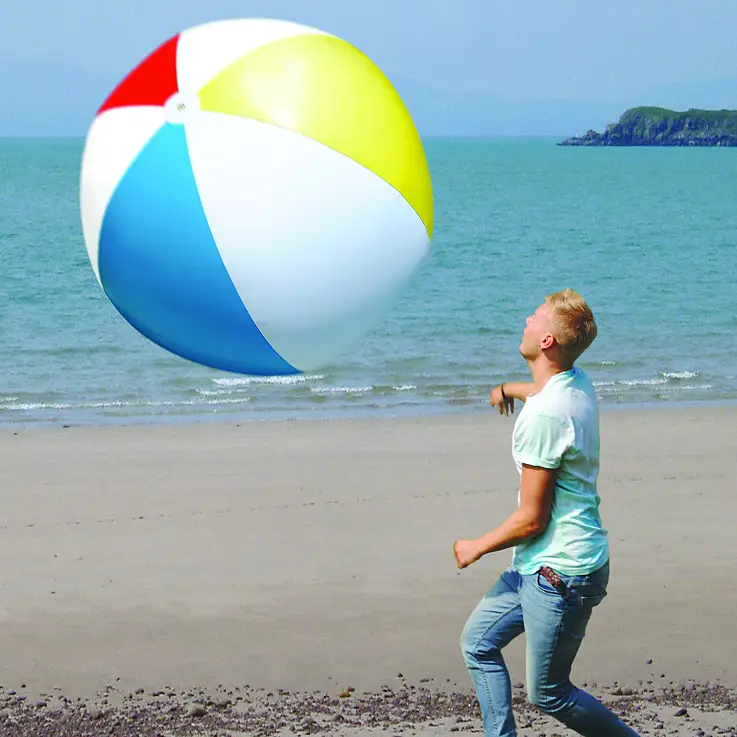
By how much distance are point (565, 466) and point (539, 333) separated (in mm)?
365

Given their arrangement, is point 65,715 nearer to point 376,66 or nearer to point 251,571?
point 251,571

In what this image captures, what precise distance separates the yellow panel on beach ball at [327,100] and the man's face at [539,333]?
0.42 metres

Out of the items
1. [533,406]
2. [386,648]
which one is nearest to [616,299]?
[386,648]

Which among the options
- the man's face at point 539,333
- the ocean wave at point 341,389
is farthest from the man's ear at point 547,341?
the ocean wave at point 341,389

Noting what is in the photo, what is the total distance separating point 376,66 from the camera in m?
3.36

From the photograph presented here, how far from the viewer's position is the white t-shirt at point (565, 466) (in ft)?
10.7

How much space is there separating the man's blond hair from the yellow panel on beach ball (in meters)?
0.45

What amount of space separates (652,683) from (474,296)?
1714 centimetres

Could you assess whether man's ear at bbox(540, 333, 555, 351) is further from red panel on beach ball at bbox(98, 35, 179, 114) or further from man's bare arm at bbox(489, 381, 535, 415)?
red panel on beach ball at bbox(98, 35, 179, 114)

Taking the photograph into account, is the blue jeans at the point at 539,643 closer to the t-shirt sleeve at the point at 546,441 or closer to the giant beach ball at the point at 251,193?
the t-shirt sleeve at the point at 546,441

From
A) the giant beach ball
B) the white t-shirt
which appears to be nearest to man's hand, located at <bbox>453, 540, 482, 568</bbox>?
the white t-shirt

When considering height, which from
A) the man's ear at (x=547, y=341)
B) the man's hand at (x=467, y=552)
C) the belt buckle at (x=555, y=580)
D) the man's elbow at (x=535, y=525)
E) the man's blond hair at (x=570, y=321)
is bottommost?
the belt buckle at (x=555, y=580)

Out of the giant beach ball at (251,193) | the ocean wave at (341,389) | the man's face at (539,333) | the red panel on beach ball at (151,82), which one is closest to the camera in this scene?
the giant beach ball at (251,193)

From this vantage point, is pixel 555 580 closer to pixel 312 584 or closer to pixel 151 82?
pixel 151 82
